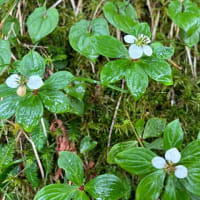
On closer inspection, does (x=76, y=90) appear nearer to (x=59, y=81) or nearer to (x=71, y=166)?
(x=59, y=81)

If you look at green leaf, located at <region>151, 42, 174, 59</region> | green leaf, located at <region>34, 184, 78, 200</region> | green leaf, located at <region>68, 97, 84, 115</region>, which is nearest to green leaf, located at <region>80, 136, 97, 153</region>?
green leaf, located at <region>68, 97, 84, 115</region>

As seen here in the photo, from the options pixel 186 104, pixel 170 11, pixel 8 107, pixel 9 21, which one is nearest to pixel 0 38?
pixel 9 21

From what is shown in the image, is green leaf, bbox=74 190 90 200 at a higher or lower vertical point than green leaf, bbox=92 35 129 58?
lower

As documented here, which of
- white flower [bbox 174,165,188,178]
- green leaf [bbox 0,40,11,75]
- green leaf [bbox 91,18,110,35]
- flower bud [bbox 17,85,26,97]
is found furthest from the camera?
green leaf [bbox 91,18,110,35]

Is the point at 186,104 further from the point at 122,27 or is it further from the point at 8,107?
the point at 8,107

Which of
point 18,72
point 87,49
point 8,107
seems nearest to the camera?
point 8,107

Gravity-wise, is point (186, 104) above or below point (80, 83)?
below

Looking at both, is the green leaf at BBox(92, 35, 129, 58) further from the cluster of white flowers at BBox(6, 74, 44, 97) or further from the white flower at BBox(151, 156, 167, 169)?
the white flower at BBox(151, 156, 167, 169)

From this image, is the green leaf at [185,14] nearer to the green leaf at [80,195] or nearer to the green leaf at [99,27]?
the green leaf at [99,27]
